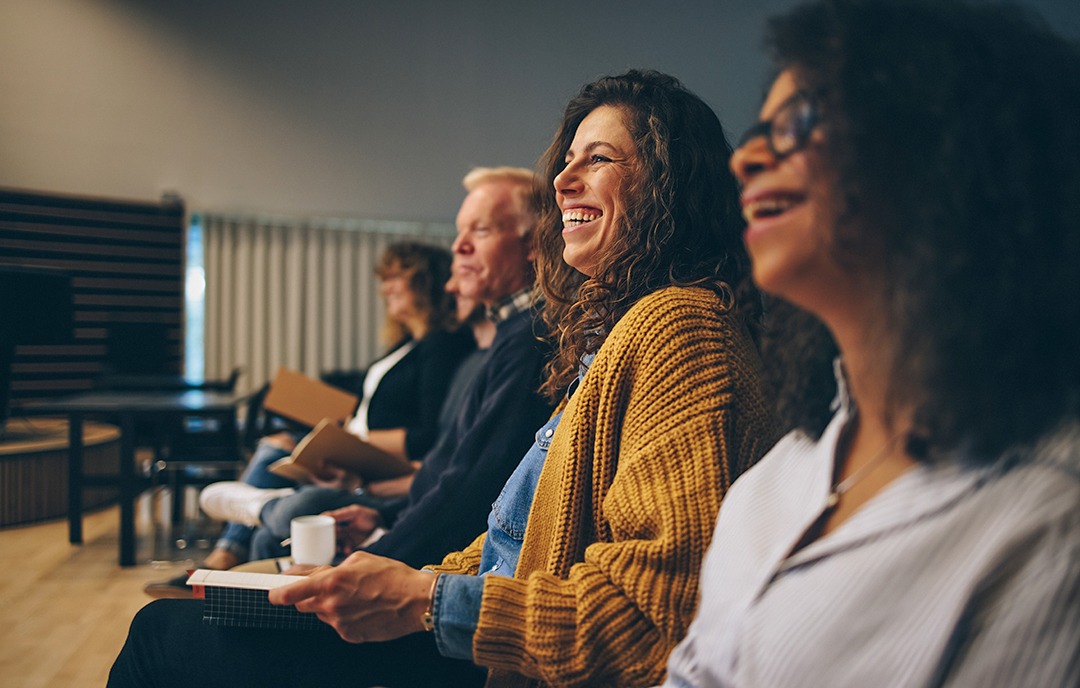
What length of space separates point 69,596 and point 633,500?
9.50 feet

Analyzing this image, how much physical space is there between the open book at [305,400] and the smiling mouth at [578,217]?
1.86 meters

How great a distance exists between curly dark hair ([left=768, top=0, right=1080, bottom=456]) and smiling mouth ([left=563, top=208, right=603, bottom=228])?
67 centimetres

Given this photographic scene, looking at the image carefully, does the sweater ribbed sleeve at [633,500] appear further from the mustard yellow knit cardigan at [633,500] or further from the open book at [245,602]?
the open book at [245,602]

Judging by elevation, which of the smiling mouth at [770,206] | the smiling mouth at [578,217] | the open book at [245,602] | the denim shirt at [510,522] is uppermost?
the smiling mouth at [578,217]

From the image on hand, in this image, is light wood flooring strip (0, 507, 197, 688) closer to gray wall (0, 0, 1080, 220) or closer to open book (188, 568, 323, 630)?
open book (188, 568, 323, 630)

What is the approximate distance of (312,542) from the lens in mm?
1642

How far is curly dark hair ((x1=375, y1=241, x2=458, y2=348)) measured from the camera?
10.7 feet

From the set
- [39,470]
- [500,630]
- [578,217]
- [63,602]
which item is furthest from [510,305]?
[39,470]

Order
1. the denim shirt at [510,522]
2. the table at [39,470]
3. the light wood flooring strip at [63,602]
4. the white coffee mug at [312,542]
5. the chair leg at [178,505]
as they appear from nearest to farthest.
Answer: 1. the denim shirt at [510,522]
2. the white coffee mug at [312,542]
3. the light wood flooring strip at [63,602]
4. the table at [39,470]
5. the chair leg at [178,505]

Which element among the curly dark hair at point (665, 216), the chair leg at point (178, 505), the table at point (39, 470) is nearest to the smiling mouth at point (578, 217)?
the curly dark hair at point (665, 216)

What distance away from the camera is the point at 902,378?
604mm

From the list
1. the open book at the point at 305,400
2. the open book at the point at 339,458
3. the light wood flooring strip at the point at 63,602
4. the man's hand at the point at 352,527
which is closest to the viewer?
the man's hand at the point at 352,527

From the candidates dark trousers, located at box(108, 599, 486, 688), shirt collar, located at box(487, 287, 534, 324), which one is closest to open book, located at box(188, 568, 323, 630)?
dark trousers, located at box(108, 599, 486, 688)

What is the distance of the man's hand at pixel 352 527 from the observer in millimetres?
1939
